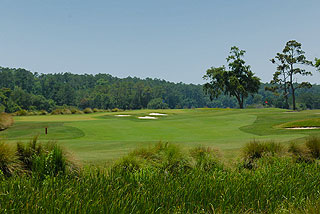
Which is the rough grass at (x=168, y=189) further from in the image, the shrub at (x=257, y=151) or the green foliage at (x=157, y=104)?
the green foliage at (x=157, y=104)

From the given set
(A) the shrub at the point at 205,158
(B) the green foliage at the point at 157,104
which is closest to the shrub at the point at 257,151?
(A) the shrub at the point at 205,158

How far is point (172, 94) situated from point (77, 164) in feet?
495

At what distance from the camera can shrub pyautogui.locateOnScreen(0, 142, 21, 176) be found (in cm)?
732

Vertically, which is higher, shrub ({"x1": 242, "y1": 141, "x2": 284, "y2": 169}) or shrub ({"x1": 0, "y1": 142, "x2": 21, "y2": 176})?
shrub ({"x1": 0, "y1": 142, "x2": 21, "y2": 176})

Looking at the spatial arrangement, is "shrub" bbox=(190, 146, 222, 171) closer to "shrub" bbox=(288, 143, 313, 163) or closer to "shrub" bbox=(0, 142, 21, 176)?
"shrub" bbox=(288, 143, 313, 163)

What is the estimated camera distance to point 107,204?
5.32 m

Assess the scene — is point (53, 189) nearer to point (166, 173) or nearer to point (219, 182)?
point (166, 173)

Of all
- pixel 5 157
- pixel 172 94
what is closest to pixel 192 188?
pixel 5 157

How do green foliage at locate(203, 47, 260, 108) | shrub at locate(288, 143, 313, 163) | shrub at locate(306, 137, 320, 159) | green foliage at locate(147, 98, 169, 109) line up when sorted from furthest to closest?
green foliage at locate(147, 98, 169, 109) → green foliage at locate(203, 47, 260, 108) → shrub at locate(306, 137, 320, 159) → shrub at locate(288, 143, 313, 163)

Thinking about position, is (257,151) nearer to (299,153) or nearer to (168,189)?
(299,153)

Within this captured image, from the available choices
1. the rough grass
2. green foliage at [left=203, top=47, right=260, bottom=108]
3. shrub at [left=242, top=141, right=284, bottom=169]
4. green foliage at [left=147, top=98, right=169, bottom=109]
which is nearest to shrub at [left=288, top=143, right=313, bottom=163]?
shrub at [left=242, top=141, right=284, bottom=169]

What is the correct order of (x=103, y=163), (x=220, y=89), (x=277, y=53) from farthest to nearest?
1. (x=220, y=89)
2. (x=277, y=53)
3. (x=103, y=163)

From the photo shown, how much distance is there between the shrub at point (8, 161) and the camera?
24.0 ft

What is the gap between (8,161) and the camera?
741 centimetres
